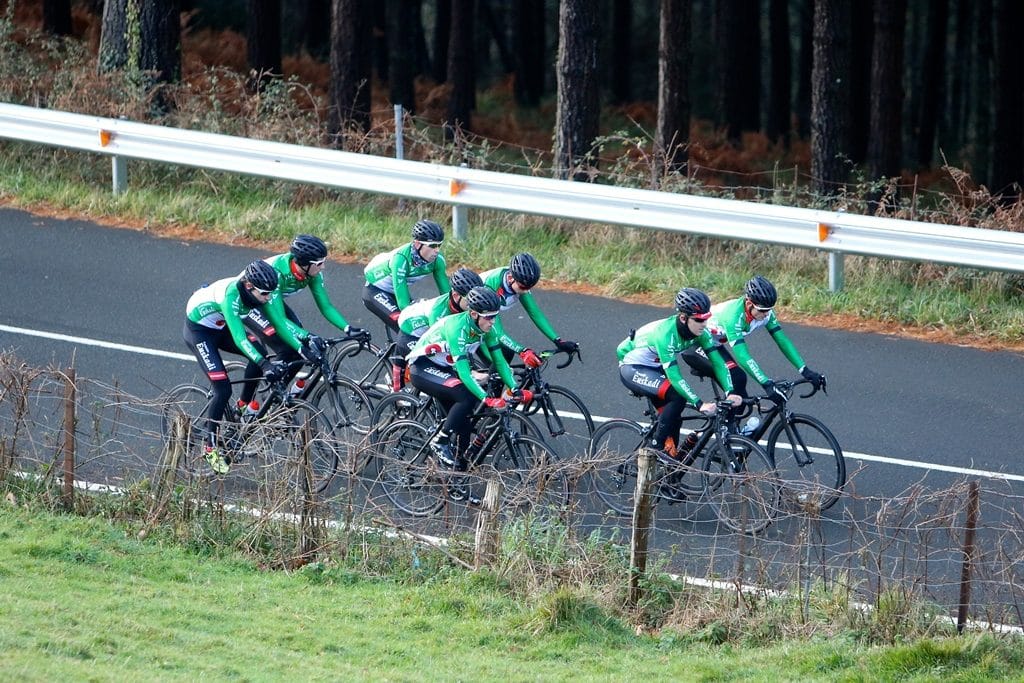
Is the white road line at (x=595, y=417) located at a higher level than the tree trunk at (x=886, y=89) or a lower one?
lower

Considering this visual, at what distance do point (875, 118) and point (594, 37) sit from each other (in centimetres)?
567

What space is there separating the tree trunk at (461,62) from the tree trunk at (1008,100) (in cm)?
953

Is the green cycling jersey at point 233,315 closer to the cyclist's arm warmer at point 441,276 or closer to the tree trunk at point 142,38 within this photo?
the cyclist's arm warmer at point 441,276

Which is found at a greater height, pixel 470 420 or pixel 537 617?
pixel 470 420

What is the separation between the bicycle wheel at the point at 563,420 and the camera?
36.6ft

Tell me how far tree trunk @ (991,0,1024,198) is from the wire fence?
15080mm

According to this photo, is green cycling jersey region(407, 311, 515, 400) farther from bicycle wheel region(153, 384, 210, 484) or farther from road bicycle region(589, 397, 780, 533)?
bicycle wheel region(153, 384, 210, 484)

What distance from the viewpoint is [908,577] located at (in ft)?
28.6

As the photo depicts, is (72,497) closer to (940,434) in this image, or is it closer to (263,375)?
(263,375)

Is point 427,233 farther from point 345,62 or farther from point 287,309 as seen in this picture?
point 345,62

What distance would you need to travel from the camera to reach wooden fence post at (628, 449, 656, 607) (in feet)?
28.1

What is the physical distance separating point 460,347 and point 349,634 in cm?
296

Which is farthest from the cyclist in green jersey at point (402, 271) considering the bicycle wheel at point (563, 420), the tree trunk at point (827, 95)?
the tree trunk at point (827, 95)

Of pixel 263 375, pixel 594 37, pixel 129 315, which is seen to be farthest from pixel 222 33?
pixel 263 375
